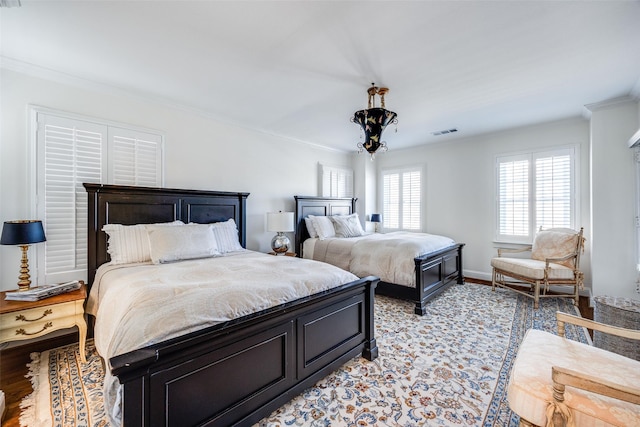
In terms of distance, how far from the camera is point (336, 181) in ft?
19.9

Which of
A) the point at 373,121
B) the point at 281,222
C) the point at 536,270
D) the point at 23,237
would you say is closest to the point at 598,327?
the point at 373,121

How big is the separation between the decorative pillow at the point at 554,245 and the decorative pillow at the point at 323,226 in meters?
3.23

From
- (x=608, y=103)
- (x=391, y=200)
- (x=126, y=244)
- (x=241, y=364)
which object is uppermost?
(x=608, y=103)

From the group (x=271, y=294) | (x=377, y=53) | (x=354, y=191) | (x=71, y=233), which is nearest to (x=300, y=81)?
(x=377, y=53)

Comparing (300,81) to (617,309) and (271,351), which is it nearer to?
(271,351)

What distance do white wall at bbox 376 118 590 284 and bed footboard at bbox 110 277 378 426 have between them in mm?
3867

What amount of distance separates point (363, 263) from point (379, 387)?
201 centimetres

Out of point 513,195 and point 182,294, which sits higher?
point 513,195

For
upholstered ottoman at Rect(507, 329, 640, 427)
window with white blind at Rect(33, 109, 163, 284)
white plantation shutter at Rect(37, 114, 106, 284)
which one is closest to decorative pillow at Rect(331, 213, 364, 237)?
window with white blind at Rect(33, 109, 163, 284)

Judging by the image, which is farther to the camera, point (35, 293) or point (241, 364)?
point (35, 293)

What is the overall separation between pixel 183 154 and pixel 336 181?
3252 millimetres

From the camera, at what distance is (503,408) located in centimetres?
185

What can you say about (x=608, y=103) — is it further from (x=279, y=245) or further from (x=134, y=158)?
(x=134, y=158)

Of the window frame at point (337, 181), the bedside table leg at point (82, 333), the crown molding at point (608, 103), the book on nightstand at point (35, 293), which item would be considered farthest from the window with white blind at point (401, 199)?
the book on nightstand at point (35, 293)
